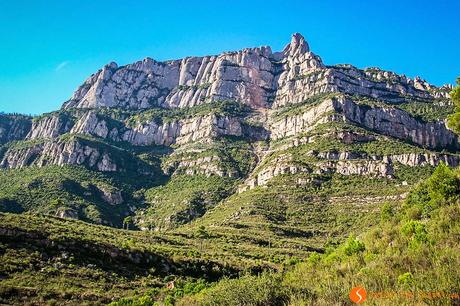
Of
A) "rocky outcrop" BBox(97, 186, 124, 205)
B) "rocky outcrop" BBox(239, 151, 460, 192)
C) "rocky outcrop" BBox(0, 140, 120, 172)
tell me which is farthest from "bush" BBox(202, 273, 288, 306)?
"rocky outcrop" BBox(0, 140, 120, 172)

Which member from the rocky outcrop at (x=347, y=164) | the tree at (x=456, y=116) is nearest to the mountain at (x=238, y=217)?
the rocky outcrop at (x=347, y=164)

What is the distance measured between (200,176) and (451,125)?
14089 centimetres

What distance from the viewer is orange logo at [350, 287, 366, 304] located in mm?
13398

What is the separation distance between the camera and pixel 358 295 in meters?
13.8

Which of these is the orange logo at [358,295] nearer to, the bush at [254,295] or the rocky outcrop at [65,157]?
the bush at [254,295]

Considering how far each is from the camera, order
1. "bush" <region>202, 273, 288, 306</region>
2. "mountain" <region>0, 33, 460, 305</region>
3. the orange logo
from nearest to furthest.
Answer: the orange logo < "bush" <region>202, 273, 288, 306</region> < "mountain" <region>0, 33, 460, 305</region>

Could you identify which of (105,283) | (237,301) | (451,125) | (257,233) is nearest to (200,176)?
(257,233)

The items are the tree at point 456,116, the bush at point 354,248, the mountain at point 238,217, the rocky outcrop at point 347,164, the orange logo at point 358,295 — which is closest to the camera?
the orange logo at point 358,295

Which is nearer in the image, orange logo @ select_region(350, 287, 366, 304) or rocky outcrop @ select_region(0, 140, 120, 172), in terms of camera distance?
orange logo @ select_region(350, 287, 366, 304)

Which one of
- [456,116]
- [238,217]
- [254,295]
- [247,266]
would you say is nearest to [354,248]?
[254,295]

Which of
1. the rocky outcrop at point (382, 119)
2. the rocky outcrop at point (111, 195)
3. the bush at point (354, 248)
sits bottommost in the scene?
the bush at point (354, 248)

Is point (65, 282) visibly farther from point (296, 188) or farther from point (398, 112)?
point (398, 112)

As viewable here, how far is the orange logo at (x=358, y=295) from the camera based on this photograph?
13398 mm

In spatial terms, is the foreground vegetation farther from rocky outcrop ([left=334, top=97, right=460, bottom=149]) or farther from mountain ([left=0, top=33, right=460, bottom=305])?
rocky outcrop ([left=334, top=97, right=460, bottom=149])
